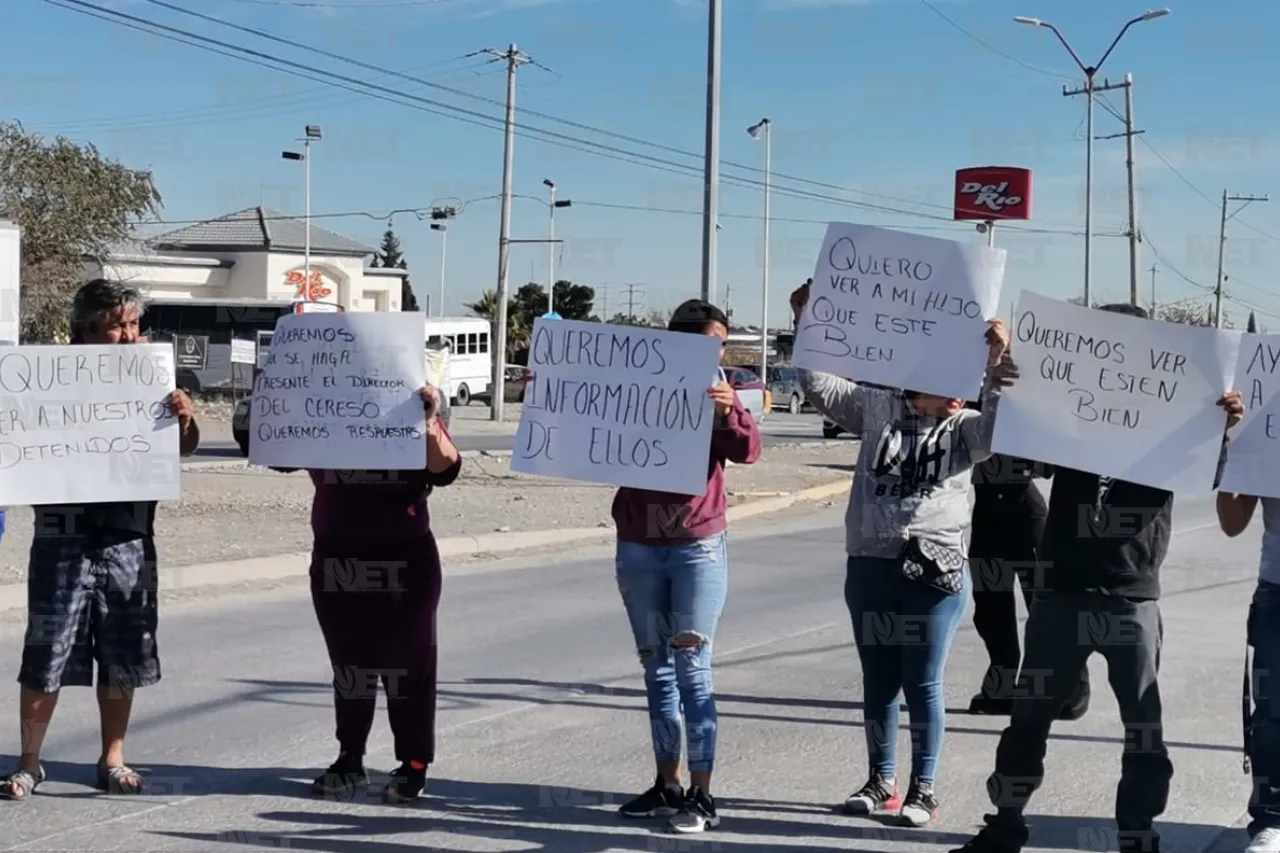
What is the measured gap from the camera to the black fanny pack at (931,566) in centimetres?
548

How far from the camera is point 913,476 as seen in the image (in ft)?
18.3

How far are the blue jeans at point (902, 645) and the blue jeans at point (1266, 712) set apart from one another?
3.42ft

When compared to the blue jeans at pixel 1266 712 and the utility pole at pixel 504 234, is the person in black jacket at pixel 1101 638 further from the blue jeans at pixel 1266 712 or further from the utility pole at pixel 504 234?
the utility pole at pixel 504 234

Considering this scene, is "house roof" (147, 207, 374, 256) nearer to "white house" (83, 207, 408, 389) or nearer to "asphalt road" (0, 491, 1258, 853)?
"white house" (83, 207, 408, 389)

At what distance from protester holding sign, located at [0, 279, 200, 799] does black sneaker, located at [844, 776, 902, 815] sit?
2.84 meters

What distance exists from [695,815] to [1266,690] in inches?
82.3

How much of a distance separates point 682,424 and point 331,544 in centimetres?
147

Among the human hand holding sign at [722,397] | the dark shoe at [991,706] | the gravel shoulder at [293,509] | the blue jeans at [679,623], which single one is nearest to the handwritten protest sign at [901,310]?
the human hand holding sign at [722,397]

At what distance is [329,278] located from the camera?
63750 mm

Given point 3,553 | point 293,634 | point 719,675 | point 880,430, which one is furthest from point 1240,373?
point 3,553

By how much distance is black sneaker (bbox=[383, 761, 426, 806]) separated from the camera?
593 cm

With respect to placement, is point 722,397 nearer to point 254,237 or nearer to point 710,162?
point 710,162

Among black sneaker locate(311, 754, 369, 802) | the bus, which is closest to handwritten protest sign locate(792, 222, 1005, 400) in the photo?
black sneaker locate(311, 754, 369, 802)

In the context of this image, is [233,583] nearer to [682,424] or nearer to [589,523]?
[589,523]
